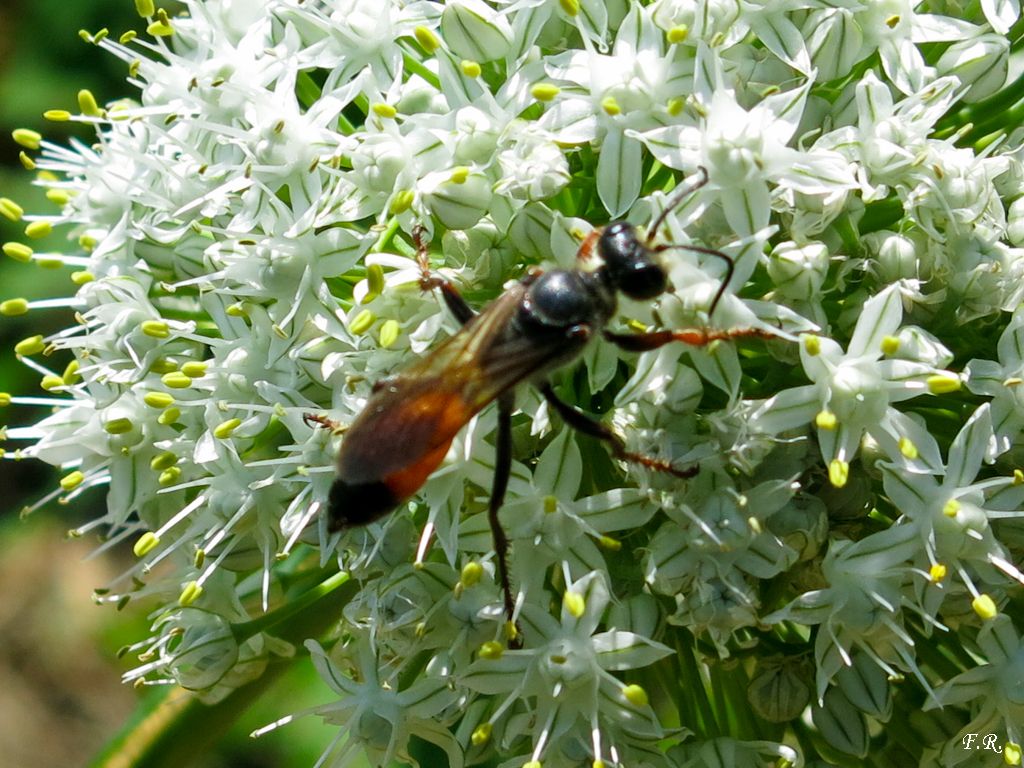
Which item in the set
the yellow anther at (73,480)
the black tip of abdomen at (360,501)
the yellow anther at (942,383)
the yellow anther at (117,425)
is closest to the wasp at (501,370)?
the black tip of abdomen at (360,501)

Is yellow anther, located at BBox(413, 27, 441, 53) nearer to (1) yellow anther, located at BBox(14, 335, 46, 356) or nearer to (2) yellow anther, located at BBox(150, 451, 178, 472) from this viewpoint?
(2) yellow anther, located at BBox(150, 451, 178, 472)

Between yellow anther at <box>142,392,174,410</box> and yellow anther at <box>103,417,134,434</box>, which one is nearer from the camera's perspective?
yellow anther at <box>142,392,174,410</box>

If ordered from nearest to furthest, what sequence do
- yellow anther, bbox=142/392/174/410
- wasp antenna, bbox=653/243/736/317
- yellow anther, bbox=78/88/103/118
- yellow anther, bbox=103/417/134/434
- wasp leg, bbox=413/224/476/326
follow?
wasp antenna, bbox=653/243/736/317 → wasp leg, bbox=413/224/476/326 → yellow anther, bbox=142/392/174/410 → yellow anther, bbox=103/417/134/434 → yellow anther, bbox=78/88/103/118

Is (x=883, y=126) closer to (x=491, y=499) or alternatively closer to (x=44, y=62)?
(x=491, y=499)

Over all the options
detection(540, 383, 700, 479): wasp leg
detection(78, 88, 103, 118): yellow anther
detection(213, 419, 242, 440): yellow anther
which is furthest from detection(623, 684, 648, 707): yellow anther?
detection(78, 88, 103, 118): yellow anther

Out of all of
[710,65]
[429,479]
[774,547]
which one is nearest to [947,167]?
[710,65]
